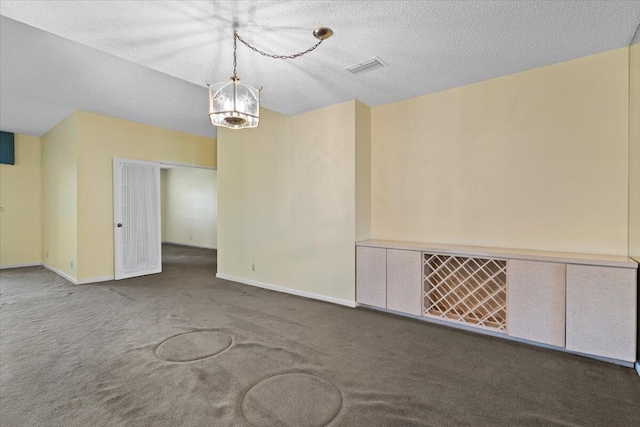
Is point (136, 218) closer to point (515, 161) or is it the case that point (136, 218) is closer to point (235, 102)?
point (235, 102)

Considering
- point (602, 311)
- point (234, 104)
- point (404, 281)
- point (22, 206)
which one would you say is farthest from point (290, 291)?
point (22, 206)

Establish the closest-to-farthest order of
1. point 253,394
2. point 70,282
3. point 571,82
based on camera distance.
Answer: point 253,394 → point 571,82 → point 70,282

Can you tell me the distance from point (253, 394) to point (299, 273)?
88.7 inches

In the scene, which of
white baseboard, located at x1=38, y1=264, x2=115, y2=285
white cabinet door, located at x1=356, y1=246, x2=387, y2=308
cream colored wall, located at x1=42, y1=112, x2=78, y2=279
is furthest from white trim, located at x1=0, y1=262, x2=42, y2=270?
white cabinet door, located at x1=356, y1=246, x2=387, y2=308

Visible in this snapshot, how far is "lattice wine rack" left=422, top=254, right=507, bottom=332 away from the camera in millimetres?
2891

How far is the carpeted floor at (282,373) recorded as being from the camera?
175 cm

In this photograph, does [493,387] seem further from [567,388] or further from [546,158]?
[546,158]

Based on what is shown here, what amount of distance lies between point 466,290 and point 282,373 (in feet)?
7.16

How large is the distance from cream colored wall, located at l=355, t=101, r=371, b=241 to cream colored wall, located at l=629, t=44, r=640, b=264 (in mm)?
2427

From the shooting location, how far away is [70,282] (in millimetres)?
4777

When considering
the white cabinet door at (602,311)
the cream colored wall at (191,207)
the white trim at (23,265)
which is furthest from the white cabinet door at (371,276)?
the white trim at (23,265)

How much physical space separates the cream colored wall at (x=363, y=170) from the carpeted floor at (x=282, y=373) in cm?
107

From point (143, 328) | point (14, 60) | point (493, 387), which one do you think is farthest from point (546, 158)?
point (14, 60)

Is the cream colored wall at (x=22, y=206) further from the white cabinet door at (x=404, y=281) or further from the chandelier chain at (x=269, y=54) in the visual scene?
the white cabinet door at (x=404, y=281)
